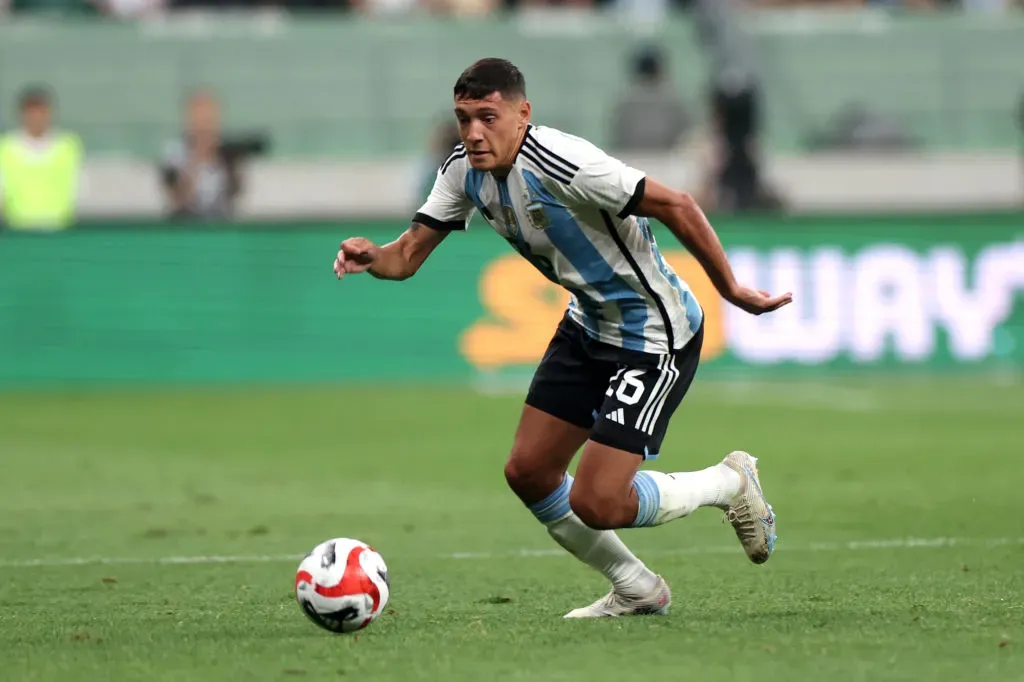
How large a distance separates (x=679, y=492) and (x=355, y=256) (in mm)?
1465

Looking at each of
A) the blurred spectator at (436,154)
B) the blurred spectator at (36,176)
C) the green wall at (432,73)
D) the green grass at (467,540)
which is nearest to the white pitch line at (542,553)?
the green grass at (467,540)

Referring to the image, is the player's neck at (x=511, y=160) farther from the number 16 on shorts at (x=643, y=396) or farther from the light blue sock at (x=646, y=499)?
the light blue sock at (x=646, y=499)

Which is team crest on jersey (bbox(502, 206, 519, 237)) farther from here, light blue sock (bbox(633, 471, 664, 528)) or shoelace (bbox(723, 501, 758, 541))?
shoelace (bbox(723, 501, 758, 541))

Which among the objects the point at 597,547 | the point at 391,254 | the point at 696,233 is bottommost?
the point at 597,547

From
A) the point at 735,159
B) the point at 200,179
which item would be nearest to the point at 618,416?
the point at 200,179

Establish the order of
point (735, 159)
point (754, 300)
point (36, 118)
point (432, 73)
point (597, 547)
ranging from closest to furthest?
point (754, 300) → point (597, 547) → point (36, 118) → point (735, 159) → point (432, 73)

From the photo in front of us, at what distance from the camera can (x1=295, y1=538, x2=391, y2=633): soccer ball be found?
609cm

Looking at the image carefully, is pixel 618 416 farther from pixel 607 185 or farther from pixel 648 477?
pixel 607 185

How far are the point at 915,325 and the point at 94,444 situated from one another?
24.9 ft

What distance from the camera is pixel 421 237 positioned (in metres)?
6.90

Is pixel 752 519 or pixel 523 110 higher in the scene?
pixel 523 110

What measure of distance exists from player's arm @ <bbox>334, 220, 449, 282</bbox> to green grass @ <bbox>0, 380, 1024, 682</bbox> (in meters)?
1.28

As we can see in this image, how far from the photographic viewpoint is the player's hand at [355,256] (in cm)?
664

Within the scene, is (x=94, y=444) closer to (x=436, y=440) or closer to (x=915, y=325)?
(x=436, y=440)
